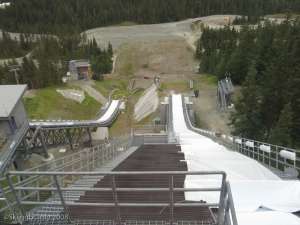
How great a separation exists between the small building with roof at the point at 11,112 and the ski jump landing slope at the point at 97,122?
6062 mm

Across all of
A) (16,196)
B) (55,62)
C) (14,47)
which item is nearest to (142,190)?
(16,196)

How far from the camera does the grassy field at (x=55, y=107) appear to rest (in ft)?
174

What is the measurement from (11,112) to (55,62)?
192 feet

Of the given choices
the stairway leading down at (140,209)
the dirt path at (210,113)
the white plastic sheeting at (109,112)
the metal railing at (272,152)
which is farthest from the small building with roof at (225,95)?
the stairway leading down at (140,209)

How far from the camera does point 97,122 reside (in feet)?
161

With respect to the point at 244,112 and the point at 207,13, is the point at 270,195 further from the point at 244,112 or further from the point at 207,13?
the point at 207,13

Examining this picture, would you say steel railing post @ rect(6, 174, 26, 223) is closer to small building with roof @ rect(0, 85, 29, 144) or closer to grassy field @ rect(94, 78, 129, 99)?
small building with roof @ rect(0, 85, 29, 144)

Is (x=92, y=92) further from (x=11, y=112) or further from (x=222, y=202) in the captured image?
(x=222, y=202)

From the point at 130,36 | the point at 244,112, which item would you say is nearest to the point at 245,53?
the point at 244,112

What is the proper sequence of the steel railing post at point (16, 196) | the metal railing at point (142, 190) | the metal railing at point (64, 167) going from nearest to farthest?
the metal railing at point (142, 190) < the steel railing post at point (16, 196) < the metal railing at point (64, 167)

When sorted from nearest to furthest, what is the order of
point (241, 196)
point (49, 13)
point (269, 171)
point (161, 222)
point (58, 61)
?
point (161, 222)
point (241, 196)
point (269, 171)
point (58, 61)
point (49, 13)

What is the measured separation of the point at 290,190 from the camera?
8914 mm

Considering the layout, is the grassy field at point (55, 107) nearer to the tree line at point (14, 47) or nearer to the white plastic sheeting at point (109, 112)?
the white plastic sheeting at point (109, 112)

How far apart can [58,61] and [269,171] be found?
8064cm
